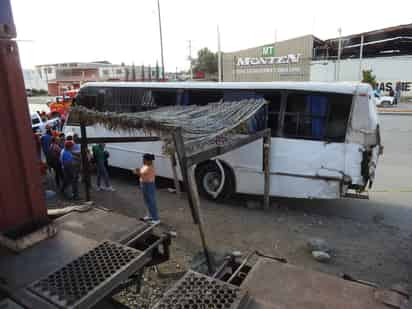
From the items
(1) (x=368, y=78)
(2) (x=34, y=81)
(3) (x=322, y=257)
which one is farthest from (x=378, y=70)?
(2) (x=34, y=81)

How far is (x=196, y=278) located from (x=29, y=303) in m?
1.23

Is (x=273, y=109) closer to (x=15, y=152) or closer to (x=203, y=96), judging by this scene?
(x=203, y=96)

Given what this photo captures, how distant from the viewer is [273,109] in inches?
277

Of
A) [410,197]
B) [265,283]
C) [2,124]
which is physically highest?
[2,124]

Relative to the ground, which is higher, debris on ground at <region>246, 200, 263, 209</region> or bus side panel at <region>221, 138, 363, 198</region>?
bus side panel at <region>221, 138, 363, 198</region>

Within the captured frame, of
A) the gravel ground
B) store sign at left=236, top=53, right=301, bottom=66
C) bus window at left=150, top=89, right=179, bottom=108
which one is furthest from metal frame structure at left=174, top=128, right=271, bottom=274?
store sign at left=236, top=53, right=301, bottom=66

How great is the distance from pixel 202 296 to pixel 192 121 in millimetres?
3531

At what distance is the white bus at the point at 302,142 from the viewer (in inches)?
247

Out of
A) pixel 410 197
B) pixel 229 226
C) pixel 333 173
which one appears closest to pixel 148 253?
pixel 229 226

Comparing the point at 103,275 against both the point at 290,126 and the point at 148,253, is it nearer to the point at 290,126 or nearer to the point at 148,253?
the point at 148,253

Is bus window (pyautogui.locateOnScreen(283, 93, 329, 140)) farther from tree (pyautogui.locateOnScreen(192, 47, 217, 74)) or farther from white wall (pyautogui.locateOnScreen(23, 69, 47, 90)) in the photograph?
white wall (pyautogui.locateOnScreen(23, 69, 47, 90))

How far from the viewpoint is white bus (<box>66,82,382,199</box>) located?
6.27 m

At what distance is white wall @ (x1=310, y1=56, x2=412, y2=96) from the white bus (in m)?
30.1

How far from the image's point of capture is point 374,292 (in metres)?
2.34
